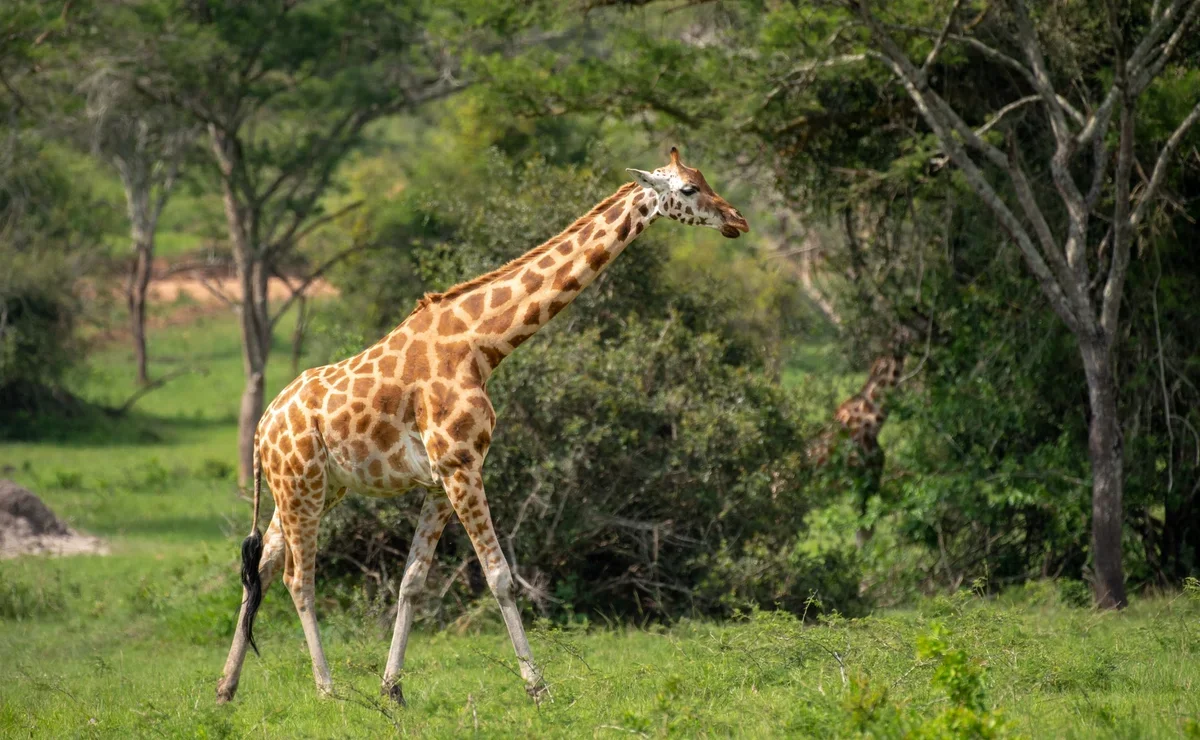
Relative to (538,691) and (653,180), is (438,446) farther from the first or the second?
(653,180)

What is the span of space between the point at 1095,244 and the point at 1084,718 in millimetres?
7511

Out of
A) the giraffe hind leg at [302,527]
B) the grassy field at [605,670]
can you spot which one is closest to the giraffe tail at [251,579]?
the giraffe hind leg at [302,527]

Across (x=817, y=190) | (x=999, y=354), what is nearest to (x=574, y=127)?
(x=817, y=190)

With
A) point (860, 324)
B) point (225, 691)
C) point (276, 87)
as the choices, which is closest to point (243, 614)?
point (225, 691)

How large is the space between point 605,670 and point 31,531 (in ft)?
34.5

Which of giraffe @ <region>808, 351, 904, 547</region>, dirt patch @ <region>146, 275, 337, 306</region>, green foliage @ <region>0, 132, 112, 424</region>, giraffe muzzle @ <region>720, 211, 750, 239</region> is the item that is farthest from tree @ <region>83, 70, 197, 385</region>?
giraffe muzzle @ <region>720, 211, 750, 239</region>

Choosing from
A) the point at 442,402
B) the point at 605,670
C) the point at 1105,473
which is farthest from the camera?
the point at 1105,473

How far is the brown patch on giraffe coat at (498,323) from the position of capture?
28.6ft

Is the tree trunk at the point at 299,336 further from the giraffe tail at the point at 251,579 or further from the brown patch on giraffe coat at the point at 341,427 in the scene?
the brown patch on giraffe coat at the point at 341,427

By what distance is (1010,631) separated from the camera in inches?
346

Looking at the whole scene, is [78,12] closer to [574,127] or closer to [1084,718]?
[574,127]

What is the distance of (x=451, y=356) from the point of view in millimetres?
8664

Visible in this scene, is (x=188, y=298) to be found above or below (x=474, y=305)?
below

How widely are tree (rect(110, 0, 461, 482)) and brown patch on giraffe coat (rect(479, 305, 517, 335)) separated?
14.2m
